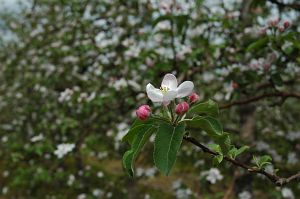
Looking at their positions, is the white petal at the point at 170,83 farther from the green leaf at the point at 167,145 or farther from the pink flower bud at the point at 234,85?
the pink flower bud at the point at 234,85

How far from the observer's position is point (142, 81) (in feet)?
14.7

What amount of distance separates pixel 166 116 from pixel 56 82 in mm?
4196

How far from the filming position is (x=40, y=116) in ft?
20.0

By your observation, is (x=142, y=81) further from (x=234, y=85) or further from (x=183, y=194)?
(x=234, y=85)

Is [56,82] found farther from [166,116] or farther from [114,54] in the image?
[166,116]

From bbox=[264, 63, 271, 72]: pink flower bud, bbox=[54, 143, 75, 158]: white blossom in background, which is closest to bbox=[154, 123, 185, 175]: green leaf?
bbox=[264, 63, 271, 72]: pink flower bud

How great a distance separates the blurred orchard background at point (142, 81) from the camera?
3.28 metres

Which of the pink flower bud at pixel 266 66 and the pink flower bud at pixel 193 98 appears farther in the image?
the pink flower bud at pixel 266 66

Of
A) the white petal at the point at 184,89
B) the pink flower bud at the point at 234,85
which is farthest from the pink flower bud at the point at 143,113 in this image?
the pink flower bud at the point at 234,85

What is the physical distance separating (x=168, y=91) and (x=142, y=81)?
311 centimetres

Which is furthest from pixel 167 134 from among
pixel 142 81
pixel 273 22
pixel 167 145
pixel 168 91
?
pixel 142 81

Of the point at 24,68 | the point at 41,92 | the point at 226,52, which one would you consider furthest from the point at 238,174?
the point at 24,68

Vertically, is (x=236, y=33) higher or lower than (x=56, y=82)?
higher

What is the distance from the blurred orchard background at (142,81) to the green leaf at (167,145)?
87cm
